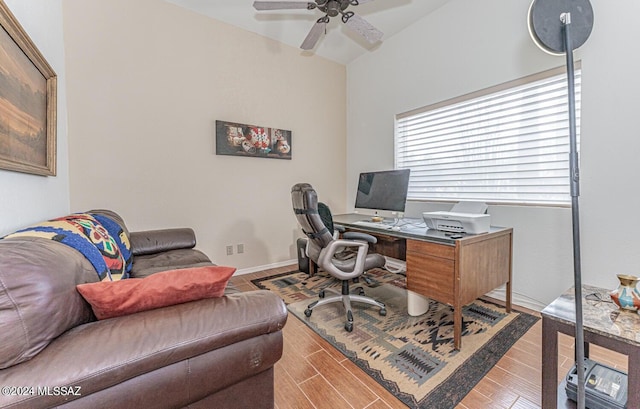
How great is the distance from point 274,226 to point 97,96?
2182 mm

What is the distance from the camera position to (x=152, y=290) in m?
0.90

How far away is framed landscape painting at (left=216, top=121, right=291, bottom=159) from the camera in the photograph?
3.03 m

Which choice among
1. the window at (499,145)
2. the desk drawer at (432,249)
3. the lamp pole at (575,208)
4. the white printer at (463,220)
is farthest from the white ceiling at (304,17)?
the desk drawer at (432,249)

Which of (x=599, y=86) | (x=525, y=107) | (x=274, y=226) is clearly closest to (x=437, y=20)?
(x=525, y=107)

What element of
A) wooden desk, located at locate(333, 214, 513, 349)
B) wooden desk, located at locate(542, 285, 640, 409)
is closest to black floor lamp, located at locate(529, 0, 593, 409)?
wooden desk, located at locate(542, 285, 640, 409)

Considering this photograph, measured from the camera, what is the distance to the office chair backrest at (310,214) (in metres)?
1.92

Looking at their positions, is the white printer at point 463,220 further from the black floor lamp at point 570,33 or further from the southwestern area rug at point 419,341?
the black floor lamp at point 570,33

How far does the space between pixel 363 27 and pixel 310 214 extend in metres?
1.74

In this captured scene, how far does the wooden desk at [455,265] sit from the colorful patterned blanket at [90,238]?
68.2 inches

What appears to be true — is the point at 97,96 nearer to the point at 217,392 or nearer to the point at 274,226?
the point at 274,226

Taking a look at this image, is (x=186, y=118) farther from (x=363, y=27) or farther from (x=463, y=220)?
(x=463, y=220)

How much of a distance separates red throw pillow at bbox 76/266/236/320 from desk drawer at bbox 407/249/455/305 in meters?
1.34

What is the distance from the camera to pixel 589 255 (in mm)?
1905

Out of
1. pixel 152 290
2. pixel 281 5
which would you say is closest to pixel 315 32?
pixel 281 5
